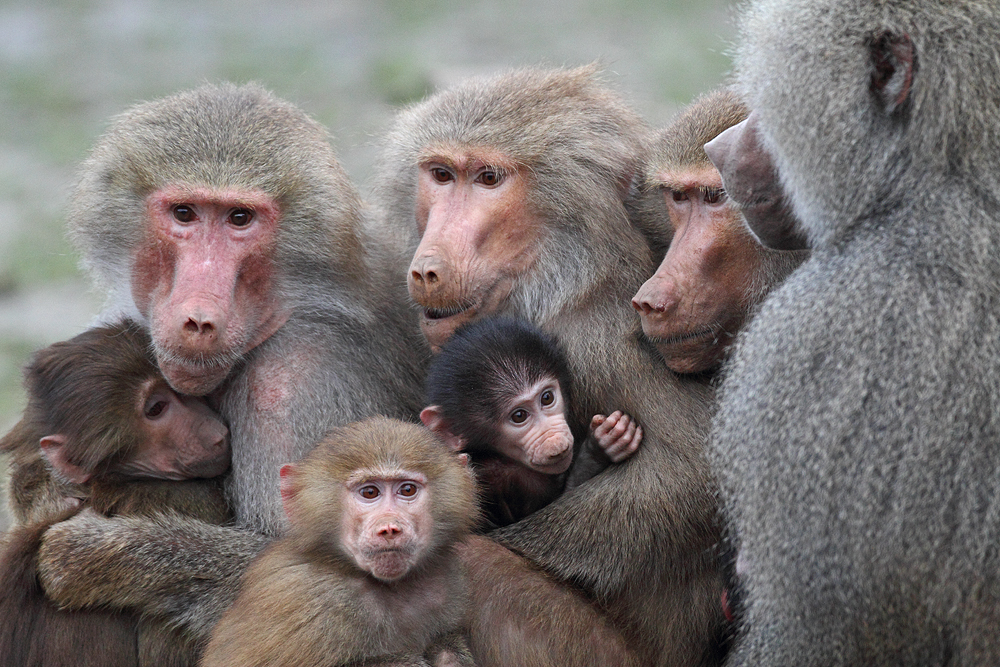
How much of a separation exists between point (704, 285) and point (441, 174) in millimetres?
1061

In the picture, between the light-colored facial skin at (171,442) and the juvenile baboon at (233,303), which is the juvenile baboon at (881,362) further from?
the light-colored facial skin at (171,442)

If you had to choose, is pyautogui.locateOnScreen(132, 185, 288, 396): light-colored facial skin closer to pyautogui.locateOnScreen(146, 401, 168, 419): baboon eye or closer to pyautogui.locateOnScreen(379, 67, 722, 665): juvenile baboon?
pyautogui.locateOnScreen(146, 401, 168, 419): baboon eye

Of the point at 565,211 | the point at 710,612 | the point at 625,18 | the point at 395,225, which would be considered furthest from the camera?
the point at 625,18

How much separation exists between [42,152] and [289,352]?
6545 millimetres

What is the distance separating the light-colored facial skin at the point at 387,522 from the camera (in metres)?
3.32

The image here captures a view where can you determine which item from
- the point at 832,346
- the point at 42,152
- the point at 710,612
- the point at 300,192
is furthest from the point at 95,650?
the point at 42,152

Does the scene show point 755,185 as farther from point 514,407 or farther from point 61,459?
point 61,459

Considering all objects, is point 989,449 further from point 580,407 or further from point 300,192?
point 300,192

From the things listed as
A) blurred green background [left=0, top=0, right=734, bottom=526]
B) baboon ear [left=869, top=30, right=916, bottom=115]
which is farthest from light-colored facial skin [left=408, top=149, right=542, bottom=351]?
blurred green background [left=0, top=0, right=734, bottom=526]

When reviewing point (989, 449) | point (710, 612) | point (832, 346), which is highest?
point (832, 346)

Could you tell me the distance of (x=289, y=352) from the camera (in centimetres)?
416

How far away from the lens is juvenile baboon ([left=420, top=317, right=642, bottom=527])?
3832mm

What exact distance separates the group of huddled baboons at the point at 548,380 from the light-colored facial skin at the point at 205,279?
12mm

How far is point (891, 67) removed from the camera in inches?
117
